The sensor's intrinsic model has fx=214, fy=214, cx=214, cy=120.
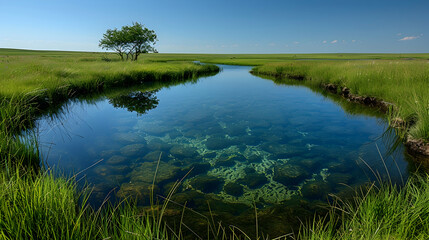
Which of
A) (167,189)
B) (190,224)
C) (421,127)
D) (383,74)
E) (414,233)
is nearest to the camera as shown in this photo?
(414,233)

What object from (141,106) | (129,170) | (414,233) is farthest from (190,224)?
(141,106)

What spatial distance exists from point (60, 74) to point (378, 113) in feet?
60.1

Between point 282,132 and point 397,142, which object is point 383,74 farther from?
point 282,132

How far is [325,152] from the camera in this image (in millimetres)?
6250

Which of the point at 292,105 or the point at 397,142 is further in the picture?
the point at 292,105

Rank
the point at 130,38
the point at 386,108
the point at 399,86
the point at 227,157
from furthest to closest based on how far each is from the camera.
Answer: the point at 130,38
the point at 399,86
the point at 386,108
the point at 227,157

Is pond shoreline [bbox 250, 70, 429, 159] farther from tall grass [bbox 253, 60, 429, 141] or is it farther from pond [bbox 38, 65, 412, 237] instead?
pond [bbox 38, 65, 412, 237]

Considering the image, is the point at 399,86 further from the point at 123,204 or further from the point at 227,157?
the point at 123,204

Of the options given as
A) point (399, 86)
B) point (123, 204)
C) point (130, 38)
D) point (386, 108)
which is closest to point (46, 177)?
point (123, 204)

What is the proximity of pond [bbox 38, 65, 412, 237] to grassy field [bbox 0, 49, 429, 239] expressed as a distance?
1.57 feet

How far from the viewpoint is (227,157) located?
6.09 meters

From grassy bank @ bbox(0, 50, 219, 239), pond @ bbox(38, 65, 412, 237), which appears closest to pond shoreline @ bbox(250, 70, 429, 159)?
pond @ bbox(38, 65, 412, 237)

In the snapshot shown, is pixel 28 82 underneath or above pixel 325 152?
above

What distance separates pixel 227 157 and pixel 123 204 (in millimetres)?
3014
